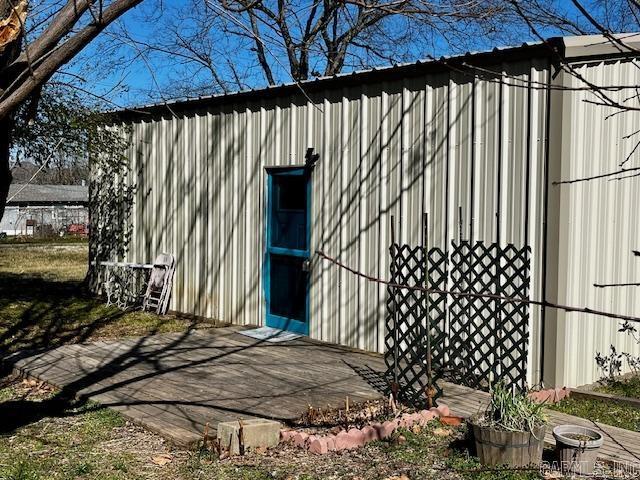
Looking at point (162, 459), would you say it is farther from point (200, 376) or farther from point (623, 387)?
point (623, 387)

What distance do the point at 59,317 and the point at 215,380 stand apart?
15.5ft

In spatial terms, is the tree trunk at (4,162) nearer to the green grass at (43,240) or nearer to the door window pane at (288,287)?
the door window pane at (288,287)

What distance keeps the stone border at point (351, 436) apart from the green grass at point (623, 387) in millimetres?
2137

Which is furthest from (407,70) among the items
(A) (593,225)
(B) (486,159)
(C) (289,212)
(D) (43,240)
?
Answer: (D) (43,240)

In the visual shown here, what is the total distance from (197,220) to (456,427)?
6.49m

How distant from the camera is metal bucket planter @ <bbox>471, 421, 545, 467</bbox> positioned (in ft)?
15.0

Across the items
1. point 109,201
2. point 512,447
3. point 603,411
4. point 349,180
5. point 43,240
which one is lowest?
point 603,411

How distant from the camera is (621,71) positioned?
7.24 meters

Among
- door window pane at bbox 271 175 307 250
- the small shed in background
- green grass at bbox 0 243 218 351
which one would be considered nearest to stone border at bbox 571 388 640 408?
door window pane at bbox 271 175 307 250

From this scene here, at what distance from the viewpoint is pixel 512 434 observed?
4559 millimetres

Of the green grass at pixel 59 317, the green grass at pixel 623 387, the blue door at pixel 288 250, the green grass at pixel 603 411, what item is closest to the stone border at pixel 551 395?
the green grass at pixel 603 411

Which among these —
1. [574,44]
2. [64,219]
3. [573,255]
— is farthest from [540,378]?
[64,219]

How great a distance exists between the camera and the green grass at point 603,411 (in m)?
5.79

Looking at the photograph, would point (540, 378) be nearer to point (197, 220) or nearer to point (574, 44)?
point (574, 44)
